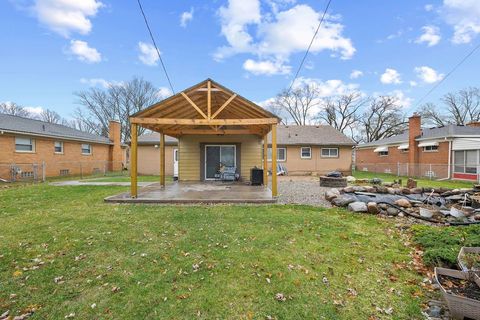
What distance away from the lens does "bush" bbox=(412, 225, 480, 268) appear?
3.38 metres

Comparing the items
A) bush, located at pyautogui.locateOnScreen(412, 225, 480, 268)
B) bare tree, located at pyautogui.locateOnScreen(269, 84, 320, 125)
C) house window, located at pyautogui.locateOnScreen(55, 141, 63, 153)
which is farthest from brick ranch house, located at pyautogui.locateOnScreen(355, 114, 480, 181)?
house window, located at pyautogui.locateOnScreen(55, 141, 63, 153)

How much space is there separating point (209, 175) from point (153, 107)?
564 centimetres

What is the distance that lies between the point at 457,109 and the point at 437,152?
79.6 feet

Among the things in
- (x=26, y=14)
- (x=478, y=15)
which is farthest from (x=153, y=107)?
(x=478, y=15)

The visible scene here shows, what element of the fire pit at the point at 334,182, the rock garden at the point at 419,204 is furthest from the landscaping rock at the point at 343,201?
the fire pit at the point at 334,182

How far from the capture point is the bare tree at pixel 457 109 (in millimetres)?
32250

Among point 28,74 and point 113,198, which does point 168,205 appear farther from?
point 28,74

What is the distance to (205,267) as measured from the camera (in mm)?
3264

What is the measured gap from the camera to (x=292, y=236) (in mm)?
4398

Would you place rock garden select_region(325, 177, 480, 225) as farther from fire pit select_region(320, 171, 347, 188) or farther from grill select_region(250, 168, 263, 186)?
grill select_region(250, 168, 263, 186)

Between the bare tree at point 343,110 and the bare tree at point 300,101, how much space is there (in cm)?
176

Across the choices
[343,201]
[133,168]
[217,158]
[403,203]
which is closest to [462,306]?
[343,201]

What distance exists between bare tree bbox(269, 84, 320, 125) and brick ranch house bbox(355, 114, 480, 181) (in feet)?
51.3

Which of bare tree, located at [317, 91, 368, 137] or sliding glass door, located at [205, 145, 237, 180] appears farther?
bare tree, located at [317, 91, 368, 137]
